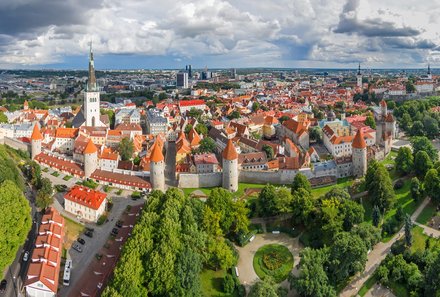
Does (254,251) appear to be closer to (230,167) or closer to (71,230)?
(230,167)

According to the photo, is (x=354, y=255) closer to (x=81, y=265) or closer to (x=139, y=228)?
(x=139, y=228)

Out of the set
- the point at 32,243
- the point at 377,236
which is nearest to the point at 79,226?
the point at 32,243

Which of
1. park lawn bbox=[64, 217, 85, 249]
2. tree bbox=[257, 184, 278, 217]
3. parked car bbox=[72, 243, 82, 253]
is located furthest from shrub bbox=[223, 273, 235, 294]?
park lawn bbox=[64, 217, 85, 249]

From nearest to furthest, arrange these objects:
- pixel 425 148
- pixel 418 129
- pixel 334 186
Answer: pixel 334 186
pixel 425 148
pixel 418 129

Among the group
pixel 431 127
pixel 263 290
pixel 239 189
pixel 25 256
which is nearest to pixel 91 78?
pixel 239 189

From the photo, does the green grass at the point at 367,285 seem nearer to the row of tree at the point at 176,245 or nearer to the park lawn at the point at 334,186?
the row of tree at the point at 176,245

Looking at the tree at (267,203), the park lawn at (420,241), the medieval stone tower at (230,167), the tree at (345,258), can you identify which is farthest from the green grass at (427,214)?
the medieval stone tower at (230,167)

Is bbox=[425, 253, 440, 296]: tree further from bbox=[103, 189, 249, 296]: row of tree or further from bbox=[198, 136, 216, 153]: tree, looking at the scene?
bbox=[198, 136, 216, 153]: tree
